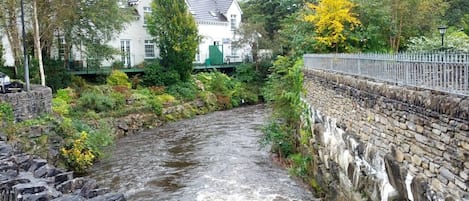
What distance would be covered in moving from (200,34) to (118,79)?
12.2 metres

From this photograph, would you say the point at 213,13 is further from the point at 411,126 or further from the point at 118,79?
the point at 411,126

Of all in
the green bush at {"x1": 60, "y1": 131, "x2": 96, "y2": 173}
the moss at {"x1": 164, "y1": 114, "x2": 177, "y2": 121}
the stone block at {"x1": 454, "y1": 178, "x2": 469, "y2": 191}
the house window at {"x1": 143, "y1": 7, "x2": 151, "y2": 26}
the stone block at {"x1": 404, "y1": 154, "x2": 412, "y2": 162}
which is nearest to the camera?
the stone block at {"x1": 454, "y1": 178, "x2": 469, "y2": 191}

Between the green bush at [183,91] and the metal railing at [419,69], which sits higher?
the metal railing at [419,69]

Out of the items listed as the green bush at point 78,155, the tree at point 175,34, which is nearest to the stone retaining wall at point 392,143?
the green bush at point 78,155

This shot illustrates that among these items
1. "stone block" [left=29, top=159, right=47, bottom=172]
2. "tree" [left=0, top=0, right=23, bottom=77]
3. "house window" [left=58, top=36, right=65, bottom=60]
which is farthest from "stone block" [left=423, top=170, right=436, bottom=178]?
"house window" [left=58, top=36, right=65, bottom=60]

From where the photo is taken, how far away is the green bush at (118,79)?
31955mm

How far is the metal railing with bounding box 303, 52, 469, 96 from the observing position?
21.6ft

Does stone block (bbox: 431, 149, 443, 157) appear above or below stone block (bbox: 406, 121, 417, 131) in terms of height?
below

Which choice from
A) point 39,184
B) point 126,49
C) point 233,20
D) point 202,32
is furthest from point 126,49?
point 39,184

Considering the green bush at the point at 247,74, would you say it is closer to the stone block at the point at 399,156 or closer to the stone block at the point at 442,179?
the stone block at the point at 399,156

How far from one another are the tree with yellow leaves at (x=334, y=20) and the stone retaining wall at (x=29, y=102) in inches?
442

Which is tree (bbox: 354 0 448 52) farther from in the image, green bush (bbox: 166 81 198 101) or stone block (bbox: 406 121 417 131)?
green bush (bbox: 166 81 198 101)

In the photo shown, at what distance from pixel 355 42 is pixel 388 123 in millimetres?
11001

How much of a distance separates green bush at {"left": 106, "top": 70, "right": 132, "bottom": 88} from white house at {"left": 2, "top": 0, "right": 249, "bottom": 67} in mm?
2221
